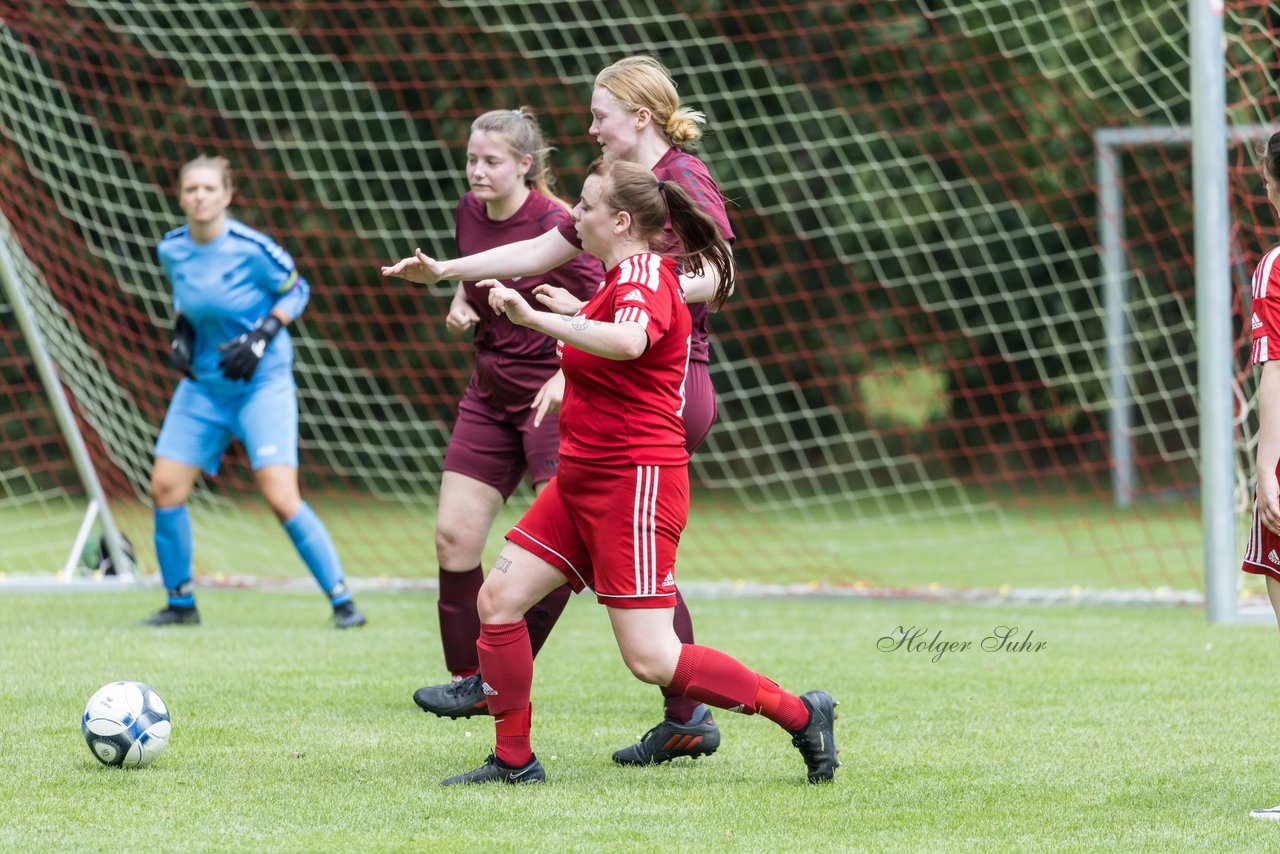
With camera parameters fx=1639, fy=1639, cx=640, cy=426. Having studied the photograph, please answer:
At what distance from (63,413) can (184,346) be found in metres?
1.43

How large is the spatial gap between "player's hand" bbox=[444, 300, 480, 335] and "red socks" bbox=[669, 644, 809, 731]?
4.32 feet

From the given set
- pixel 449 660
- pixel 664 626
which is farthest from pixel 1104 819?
pixel 449 660

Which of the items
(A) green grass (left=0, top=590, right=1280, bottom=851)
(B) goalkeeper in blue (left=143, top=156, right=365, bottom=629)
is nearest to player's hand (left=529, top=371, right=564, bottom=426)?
(A) green grass (left=0, top=590, right=1280, bottom=851)

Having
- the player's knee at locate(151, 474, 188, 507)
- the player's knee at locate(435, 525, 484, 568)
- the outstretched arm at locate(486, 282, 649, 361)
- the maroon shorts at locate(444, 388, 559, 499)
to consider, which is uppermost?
the outstretched arm at locate(486, 282, 649, 361)

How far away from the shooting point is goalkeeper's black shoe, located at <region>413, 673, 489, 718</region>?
4746mm

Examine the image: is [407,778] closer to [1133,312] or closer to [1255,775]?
[1255,775]

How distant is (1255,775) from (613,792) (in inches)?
64.4

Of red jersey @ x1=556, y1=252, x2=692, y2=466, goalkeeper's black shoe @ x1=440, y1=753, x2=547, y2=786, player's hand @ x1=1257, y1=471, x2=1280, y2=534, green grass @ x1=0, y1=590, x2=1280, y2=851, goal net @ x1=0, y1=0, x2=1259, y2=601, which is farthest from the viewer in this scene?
goal net @ x1=0, y1=0, x2=1259, y2=601

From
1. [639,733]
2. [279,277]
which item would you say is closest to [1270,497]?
[639,733]

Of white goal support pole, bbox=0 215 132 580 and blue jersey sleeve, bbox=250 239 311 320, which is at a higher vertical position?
blue jersey sleeve, bbox=250 239 311 320

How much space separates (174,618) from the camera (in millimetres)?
7066

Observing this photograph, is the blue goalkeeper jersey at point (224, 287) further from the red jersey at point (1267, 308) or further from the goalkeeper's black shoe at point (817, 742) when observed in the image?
the red jersey at point (1267, 308)

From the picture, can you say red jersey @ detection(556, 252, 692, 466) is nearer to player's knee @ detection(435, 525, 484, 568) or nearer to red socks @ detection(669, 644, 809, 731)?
red socks @ detection(669, 644, 809, 731)

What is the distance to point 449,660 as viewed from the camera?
199 inches
